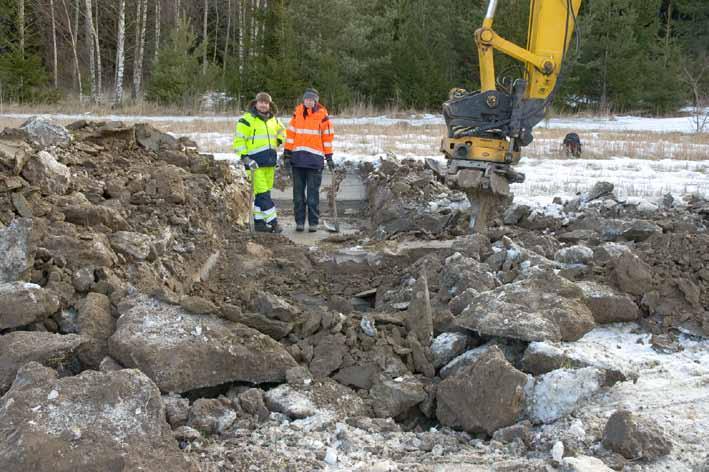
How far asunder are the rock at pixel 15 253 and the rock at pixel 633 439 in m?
3.44

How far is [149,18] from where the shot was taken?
100 ft

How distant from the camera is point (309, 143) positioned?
8.36m

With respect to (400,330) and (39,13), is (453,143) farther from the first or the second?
Answer: (39,13)

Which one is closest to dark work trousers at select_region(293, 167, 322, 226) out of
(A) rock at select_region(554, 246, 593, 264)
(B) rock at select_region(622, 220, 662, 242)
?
(A) rock at select_region(554, 246, 593, 264)

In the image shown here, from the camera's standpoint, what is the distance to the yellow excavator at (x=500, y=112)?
303 inches

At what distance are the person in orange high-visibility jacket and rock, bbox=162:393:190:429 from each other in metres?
5.26

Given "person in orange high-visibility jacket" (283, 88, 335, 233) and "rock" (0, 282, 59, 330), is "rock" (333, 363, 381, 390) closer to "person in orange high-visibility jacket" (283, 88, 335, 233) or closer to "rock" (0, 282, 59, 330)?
"rock" (0, 282, 59, 330)

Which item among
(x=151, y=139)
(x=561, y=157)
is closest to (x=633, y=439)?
(x=151, y=139)

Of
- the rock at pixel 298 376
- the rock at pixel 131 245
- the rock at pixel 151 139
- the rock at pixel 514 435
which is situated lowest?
the rock at pixel 514 435

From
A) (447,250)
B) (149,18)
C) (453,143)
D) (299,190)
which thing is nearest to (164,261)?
(447,250)

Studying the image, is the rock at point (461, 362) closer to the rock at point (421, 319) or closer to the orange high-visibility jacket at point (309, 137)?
the rock at point (421, 319)

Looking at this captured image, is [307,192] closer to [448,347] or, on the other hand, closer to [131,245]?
[131,245]

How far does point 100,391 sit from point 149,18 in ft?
99.5

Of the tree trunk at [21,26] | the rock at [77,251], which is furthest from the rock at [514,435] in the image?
the tree trunk at [21,26]
